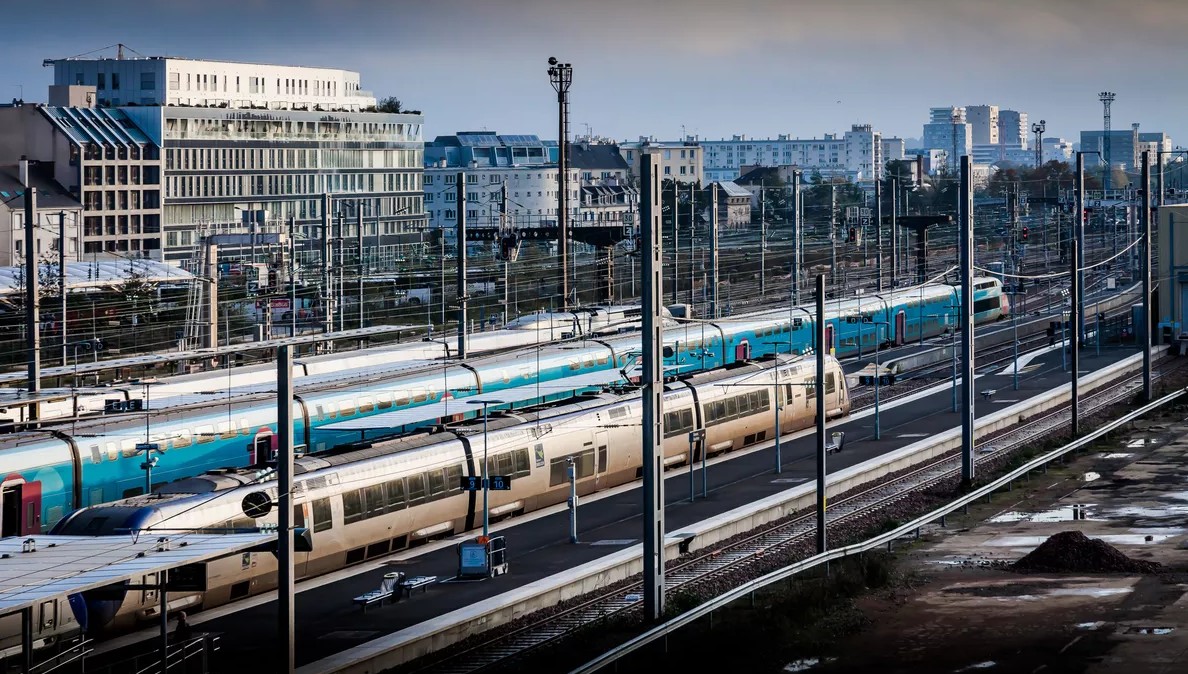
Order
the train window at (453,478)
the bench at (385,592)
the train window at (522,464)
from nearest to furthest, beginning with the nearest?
1. the bench at (385,592)
2. the train window at (453,478)
3. the train window at (522,464)

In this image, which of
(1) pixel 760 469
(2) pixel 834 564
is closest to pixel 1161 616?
(2) pixel 834 564

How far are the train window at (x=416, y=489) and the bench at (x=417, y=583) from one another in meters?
2.58

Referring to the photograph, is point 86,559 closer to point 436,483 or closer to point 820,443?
point 436,483

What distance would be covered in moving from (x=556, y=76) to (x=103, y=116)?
34.4 metres

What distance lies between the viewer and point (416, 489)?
2748 centimetres

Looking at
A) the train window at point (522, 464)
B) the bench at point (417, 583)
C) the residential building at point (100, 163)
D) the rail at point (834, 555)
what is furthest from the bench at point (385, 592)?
the residential building at point (100, 163)

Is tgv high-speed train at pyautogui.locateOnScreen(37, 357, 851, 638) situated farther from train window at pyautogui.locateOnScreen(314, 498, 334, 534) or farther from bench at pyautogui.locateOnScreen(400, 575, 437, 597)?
bench at pyautogui.locateOnScreen(400, 575, 437, 597)

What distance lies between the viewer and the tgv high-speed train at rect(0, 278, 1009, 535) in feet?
82.3

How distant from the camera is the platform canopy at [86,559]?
15.5 m

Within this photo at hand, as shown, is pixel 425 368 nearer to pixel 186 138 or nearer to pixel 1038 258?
pixel 186 138

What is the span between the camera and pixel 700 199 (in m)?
137

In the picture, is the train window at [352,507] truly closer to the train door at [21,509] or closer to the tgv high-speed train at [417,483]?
the tgv high-speed train at [417,483]

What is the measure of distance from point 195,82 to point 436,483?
238ft

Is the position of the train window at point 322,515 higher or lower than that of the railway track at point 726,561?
higher
